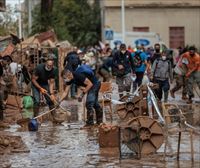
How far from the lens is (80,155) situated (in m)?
12.8

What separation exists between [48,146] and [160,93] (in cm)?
863

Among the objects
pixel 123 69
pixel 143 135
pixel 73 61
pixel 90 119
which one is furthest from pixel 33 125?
pixel 73 61

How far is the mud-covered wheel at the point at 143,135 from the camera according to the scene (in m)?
12.4

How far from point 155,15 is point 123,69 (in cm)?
3678

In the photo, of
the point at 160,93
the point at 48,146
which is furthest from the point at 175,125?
the point at 160,93

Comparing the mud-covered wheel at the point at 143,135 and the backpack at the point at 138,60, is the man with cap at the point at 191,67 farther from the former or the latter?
the mud-covered wheel at the point at 143,135

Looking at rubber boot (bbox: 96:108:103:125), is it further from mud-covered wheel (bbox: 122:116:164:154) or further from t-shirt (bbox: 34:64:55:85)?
mud-covered wheel (bbox: 122:116:164:154)

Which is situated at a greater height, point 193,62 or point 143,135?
point 193,62

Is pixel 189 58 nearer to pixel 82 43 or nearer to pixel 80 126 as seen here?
pixel 80 126

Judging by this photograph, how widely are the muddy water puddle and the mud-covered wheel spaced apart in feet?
0.52

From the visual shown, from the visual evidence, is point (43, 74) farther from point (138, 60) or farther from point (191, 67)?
point (138, 60)

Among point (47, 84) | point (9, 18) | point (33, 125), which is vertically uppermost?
point (9, 18)

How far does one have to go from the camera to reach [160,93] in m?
22.1

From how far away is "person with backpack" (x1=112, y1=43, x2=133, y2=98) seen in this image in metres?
21.3
